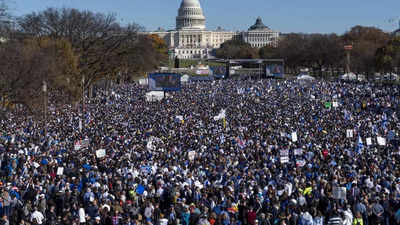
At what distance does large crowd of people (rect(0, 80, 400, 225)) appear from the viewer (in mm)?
12805

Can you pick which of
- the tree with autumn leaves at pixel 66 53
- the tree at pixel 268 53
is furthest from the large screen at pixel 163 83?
the tree at pixel 268 53

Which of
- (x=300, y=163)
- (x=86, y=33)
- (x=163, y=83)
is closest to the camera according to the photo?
(x=300, y=163)

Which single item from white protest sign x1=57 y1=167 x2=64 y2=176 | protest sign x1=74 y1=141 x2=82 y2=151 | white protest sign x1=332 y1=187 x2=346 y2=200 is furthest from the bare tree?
white protest sign x1=332 y1=187 x2=346 y2=200

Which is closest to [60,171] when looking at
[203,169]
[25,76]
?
[203,169]

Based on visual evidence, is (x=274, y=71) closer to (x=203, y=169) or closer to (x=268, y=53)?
(x=203, y=169)

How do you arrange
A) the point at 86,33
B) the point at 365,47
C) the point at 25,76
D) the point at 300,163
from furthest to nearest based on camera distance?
the point at 365,47 → the point at 86,33 → the point at 25,76 → the point at 300,163

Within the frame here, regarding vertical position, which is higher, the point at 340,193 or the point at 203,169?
the point at 340,193

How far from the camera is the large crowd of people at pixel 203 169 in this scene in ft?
42.0

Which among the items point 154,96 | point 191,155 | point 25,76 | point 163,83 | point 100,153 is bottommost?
point 191,155

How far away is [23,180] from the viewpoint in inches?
668

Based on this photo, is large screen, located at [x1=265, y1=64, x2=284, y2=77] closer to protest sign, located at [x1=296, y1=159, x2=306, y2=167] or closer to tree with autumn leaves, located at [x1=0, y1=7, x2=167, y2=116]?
tree with autumn leaves, located at [x1=0, y1=7, x2=167, y2=116]

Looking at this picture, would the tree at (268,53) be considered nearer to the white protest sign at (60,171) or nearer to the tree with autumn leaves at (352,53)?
the tree with autumn leaves at (352,53)

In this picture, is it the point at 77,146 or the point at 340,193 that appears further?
the point at 77,146

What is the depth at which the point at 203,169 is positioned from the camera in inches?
702
